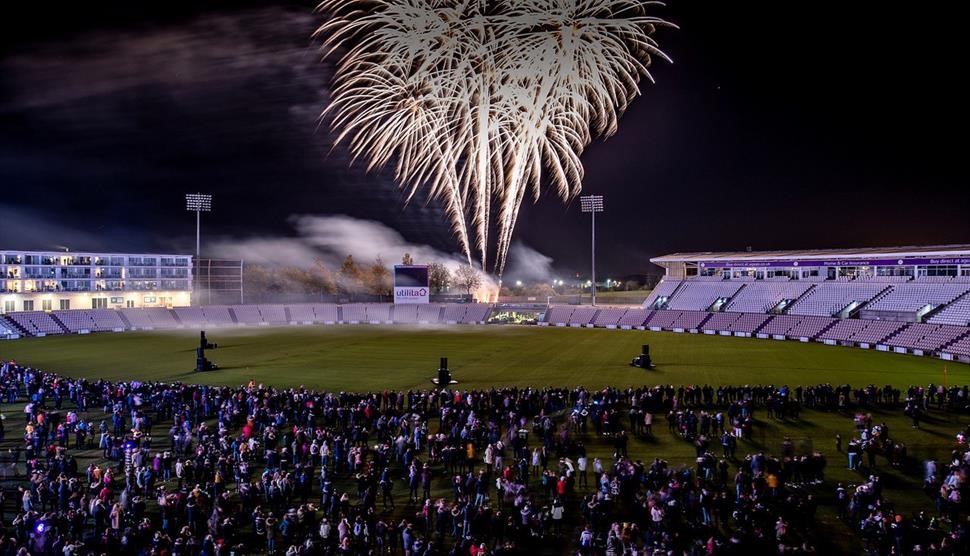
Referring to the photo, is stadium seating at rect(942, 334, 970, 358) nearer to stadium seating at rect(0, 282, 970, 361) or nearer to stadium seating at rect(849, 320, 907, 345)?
stadium seating at rect(0, 282, 970, 361)

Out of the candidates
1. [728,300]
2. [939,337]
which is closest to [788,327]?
[728,300]

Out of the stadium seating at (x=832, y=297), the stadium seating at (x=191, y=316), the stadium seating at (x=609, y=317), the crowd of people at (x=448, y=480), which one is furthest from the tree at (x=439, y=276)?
the crowd of people at (x=448, y=480)

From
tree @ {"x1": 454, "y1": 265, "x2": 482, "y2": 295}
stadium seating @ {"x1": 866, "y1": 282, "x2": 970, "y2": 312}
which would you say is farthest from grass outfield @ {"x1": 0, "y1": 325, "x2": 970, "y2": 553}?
tree @ {"x1": 454, "y1": 265, "x2": 482, "y2": 295}

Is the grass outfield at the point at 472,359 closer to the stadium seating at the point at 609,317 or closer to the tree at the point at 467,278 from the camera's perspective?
the stadium seating at the point at 609,317

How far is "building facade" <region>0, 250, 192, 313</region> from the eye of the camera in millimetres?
65500

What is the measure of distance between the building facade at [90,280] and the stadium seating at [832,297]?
7197cm

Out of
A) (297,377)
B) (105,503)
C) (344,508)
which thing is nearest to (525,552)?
(344,508)

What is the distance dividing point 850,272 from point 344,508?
5487 cm

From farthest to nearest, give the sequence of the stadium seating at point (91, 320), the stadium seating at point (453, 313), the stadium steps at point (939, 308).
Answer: the stadium seating at point (453, 313), the stadium seating at point (91, 320), the stadium steps at point (939, 308)

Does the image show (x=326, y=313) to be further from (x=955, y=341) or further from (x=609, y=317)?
(x=955, y=341)

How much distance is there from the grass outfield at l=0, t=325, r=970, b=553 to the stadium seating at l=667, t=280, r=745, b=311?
8.02 metres

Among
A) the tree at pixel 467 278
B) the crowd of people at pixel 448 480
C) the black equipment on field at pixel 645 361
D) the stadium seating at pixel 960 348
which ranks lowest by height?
the crowd of people at pixel 448 480

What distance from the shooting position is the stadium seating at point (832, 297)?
50.2 meters

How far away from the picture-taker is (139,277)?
247ft
